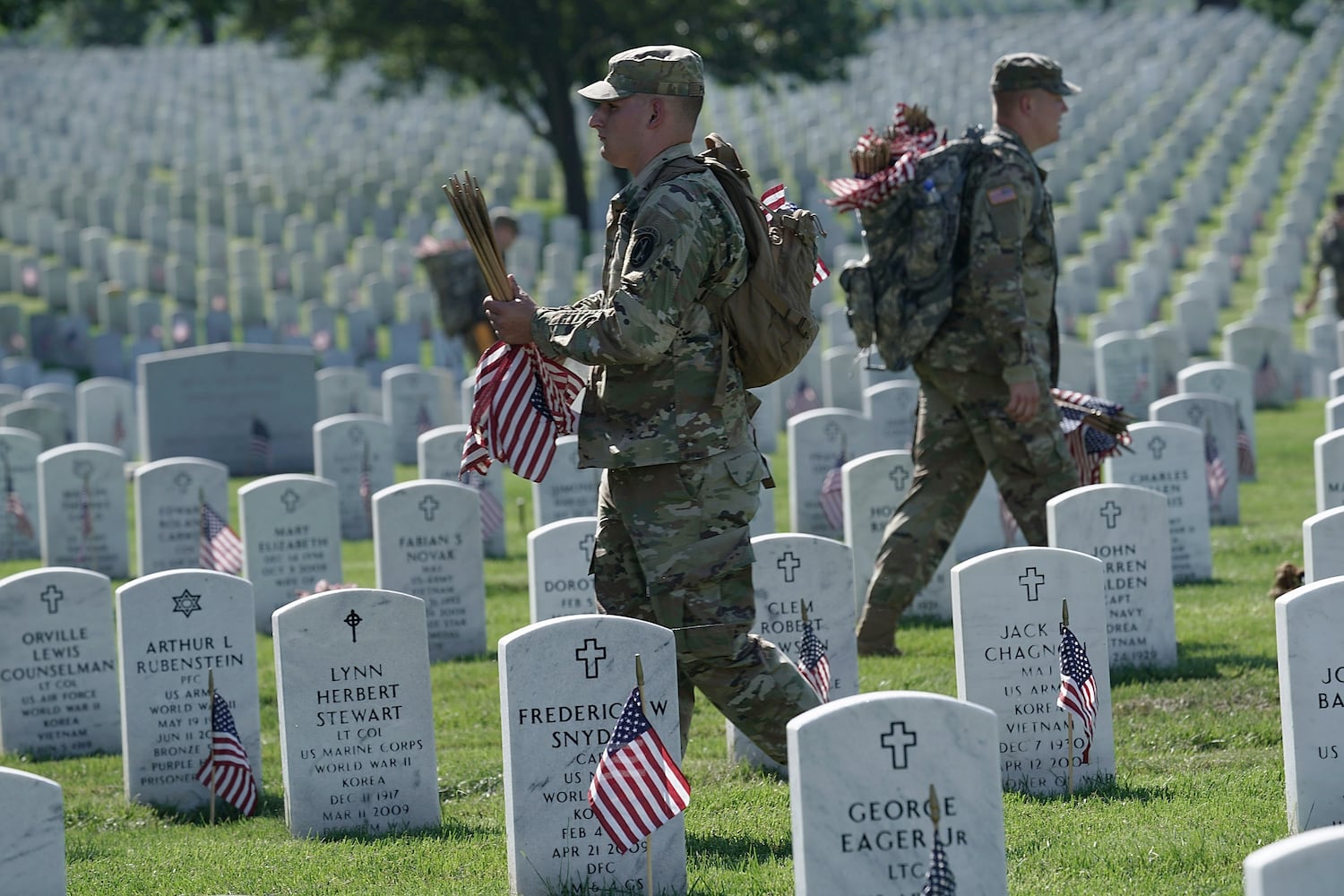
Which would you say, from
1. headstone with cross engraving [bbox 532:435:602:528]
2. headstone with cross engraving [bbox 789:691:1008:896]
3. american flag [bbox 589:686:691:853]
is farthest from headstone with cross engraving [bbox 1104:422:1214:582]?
headstone with cross engraving [bbox 789:691:1008:896]

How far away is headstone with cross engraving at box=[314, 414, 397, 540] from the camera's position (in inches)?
469

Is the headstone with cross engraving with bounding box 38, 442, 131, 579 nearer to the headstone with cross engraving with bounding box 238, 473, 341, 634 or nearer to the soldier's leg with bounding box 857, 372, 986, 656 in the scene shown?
the headstone with cross engraving with bounding box 238, 473, 341, 634

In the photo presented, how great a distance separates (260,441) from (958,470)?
28.1 feet

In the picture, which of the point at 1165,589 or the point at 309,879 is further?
the point at 1165,589

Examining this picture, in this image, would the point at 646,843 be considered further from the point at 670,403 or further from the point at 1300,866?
the point at 1300,866

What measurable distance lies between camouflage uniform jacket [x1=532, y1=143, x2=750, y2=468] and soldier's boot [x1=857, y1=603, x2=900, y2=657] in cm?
262

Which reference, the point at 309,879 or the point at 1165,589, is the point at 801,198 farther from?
the point at 309,879

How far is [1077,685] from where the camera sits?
5.50 metres

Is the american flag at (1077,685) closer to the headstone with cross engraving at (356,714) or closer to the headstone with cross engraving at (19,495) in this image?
the headstone with cross engraving at (356,714)

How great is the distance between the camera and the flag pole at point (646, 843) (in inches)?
180

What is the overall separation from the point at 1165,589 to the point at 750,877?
120 inches

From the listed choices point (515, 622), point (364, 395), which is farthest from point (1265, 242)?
point (515, 622)

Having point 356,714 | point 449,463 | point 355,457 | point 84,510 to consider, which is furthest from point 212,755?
point 355,457

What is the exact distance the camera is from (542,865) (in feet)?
15.5
